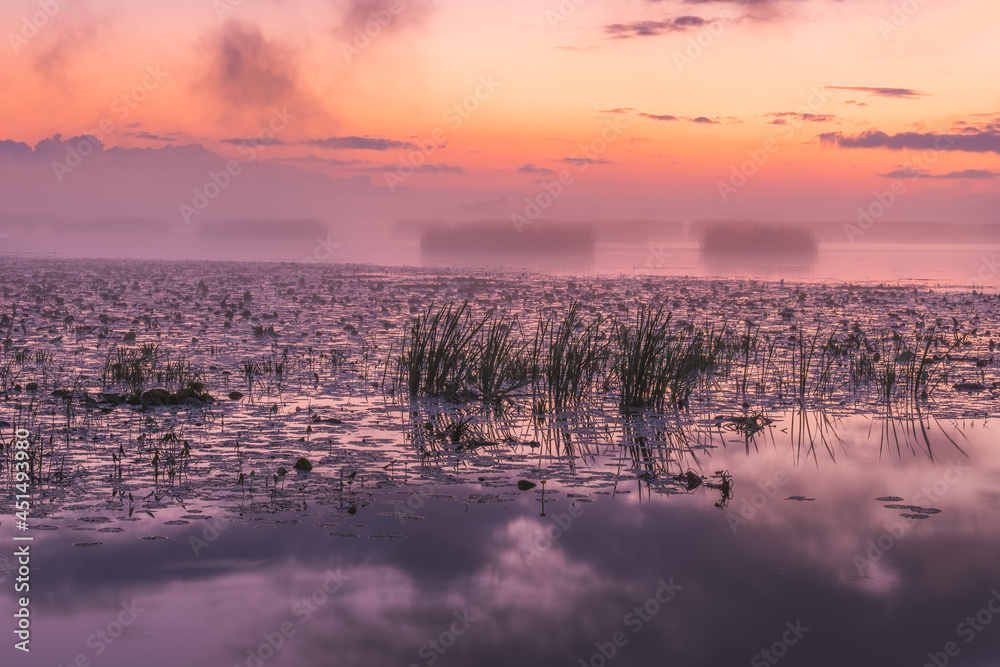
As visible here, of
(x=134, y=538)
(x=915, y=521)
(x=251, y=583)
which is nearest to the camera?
(x=251, y=583)

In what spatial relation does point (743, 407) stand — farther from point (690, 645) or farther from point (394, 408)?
point (690, 645)

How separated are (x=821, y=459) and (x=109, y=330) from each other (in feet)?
62.3

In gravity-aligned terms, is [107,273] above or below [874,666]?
above

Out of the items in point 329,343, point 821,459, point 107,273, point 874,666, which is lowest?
point 874,666

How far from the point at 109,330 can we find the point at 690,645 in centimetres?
2098

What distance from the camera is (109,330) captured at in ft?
76.2

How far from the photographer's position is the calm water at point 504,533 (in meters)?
5.98

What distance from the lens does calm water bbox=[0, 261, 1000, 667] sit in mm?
5980

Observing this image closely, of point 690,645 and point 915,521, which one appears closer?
point 690,645

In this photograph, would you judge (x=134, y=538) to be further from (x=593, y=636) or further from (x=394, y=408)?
(x=394, y=408)

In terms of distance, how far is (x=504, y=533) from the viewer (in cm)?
801

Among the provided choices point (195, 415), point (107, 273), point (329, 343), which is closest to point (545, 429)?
point (195, 415)

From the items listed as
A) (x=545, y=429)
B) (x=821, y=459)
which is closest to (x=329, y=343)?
Answer: (x=545, y=429)

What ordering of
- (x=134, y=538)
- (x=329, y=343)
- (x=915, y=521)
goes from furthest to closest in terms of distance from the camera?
1. (x=329, y=343)
2. (x=915, y=521)
3. (x=134, y=538)
